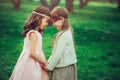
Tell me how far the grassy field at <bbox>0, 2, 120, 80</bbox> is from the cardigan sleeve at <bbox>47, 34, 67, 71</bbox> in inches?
22.9

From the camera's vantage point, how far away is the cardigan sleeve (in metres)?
4.97

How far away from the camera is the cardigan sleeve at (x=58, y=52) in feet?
16.3

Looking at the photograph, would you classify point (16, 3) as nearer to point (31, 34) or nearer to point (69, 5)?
point (69, 5)

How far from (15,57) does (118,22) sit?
5.83 ft

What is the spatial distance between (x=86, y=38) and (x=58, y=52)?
3.62ft

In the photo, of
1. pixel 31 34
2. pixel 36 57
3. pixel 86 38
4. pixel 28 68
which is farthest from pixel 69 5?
pixel 28 68

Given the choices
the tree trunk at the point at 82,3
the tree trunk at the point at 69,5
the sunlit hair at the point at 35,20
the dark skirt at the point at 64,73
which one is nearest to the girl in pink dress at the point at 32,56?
the sunlit hair at the point at 35,20

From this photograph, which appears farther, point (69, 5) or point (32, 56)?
point (69, 5)

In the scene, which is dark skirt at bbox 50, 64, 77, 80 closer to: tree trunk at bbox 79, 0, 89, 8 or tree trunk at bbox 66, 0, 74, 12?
tree trunk at bbox 66, 0, 74, 12

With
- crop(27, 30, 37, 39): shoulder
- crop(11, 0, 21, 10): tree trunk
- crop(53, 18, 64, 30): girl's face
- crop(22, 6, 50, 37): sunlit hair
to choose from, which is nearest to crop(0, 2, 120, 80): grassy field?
crop(11, 0, 21, 10): tree trunk

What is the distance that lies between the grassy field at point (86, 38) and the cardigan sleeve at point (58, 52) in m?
0.58

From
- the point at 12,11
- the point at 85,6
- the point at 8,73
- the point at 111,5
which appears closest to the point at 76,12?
the point at 85,6

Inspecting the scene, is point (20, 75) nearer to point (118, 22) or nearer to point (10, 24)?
point (10, 24)

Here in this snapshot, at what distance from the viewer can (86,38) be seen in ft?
19.6
